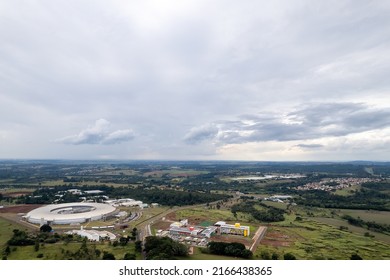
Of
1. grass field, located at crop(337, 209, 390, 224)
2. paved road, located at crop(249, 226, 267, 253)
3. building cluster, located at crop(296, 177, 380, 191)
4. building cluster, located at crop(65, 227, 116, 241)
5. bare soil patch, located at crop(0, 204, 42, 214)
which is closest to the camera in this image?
paved road, located at crop(249, 226, 267, 253)

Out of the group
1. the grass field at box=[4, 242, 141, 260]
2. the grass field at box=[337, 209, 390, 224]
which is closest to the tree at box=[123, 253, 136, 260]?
the grass field at box=[4, 242, 141, 260]

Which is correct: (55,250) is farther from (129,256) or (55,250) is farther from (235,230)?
(235,230)

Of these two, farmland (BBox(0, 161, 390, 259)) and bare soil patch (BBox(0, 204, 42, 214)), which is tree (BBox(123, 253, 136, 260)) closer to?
farmland (BBox(0, 161, 390, 259))

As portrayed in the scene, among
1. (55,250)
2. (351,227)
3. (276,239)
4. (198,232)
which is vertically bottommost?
(351,227)

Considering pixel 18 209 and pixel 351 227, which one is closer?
pixel 351 227

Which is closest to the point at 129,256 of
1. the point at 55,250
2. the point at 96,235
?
the point at 55,250

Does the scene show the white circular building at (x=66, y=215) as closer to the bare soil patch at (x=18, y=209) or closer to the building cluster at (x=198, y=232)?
the bare soil patch at (x=18, y=209)

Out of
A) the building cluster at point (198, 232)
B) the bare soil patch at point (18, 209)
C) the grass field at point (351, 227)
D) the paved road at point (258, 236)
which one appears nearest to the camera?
the paved road at point (258, 236)

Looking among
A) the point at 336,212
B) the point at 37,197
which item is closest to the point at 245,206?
the point at 336,212

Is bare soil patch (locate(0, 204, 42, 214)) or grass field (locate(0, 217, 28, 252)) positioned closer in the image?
grass field (locate(0, 217, 28, 252))

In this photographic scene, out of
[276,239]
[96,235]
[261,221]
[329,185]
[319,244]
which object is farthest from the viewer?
Result: [329,185]

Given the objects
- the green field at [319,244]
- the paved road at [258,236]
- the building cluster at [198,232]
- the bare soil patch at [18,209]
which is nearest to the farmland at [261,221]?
the green field at [319,244]

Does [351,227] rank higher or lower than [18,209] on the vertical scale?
lower
